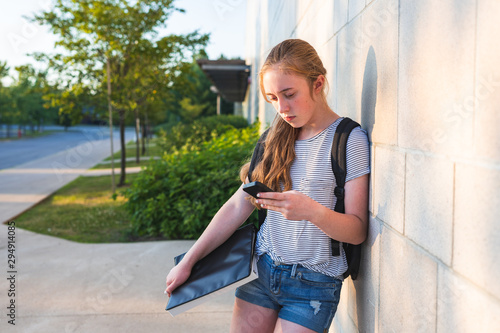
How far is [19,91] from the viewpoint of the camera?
141 feet

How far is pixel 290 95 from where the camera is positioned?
177cm

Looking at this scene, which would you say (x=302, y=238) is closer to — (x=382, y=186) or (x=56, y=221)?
(x=382, y=186)

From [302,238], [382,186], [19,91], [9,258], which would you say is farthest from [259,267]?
[19,91]

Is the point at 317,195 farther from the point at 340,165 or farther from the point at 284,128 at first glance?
the point at 284,128

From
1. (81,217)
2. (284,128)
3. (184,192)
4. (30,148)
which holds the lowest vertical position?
(81,217)

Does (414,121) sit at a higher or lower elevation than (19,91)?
lower

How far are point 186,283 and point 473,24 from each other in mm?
1407

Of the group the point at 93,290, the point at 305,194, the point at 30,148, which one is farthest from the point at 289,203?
the point at 30,148

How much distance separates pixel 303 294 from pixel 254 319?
0.81ft

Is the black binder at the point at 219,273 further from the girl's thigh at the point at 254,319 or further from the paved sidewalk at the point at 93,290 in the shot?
the paved sidewalk at the point at 93,290

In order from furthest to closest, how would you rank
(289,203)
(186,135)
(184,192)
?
(186,135)
(184,192)
(289,203)

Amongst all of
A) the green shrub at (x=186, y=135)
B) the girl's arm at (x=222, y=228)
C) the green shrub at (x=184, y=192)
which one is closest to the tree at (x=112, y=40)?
the green shrub at (x=186, y=135)

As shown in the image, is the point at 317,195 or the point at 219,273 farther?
the point at 219,273

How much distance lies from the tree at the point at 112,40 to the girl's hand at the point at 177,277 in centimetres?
868
